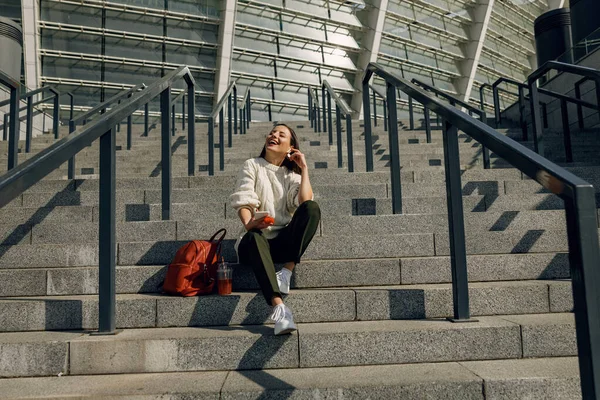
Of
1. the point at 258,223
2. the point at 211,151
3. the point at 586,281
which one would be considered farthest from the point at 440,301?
the point at 211,151

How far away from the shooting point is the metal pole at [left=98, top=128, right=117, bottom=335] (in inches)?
84.0

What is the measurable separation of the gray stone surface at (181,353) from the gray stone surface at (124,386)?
42mm

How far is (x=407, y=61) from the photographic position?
75.6ft

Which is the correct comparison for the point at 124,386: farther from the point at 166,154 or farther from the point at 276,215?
the point at 166,154

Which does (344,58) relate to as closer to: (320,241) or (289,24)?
(289,24)

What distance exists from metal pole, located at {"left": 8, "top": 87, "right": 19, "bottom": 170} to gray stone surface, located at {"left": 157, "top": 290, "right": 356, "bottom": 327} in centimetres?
321

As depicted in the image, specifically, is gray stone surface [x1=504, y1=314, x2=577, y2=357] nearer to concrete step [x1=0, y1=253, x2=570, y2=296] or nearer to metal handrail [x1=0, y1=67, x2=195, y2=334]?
concrete step [x1=0, y1=253, x2=570, y2=296]

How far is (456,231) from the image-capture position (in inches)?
89.1

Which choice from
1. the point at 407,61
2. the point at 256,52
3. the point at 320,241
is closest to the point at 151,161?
the point at 320,241

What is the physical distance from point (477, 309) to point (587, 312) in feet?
3.49

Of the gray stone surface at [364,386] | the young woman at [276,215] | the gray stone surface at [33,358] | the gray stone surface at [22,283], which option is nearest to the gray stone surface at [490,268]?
the young woman at [276,215]

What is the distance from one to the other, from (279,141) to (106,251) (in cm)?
119

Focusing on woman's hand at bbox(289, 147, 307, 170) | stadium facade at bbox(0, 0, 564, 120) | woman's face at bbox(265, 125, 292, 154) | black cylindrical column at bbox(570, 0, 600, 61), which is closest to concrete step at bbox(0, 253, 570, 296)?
woman's hand at bbox(289, 147, 307, 170)

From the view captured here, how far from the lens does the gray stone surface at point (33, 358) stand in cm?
196
